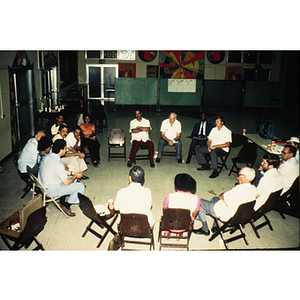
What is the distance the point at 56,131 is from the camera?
633cm

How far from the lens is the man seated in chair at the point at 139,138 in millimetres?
6578

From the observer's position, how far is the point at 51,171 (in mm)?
4031

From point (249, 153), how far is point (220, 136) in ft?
2.24

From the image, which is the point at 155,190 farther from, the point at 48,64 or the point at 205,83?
the point at 205,83

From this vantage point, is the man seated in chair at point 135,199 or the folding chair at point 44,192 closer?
the man seated in chair at point 135,199

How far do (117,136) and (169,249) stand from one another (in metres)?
3.59

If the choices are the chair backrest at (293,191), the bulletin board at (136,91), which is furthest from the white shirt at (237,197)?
the bulletin board at (136,91)

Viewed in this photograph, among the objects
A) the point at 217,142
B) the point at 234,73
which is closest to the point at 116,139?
the point at 217,142

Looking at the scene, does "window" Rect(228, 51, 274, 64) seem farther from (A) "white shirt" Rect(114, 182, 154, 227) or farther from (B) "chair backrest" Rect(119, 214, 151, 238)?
(B) "chair backrest" Rect(119, 214, 151, 238)

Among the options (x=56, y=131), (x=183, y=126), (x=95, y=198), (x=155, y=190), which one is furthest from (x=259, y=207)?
(x=183, y=126)

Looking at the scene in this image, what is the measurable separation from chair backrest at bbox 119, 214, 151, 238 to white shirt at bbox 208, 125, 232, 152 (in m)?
3.39

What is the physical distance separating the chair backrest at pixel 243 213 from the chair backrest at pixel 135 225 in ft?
3.54

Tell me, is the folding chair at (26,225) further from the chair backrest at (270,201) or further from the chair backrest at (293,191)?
the chair backrest at (293,191)

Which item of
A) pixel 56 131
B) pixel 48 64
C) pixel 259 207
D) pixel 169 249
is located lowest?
pixel 169 249
